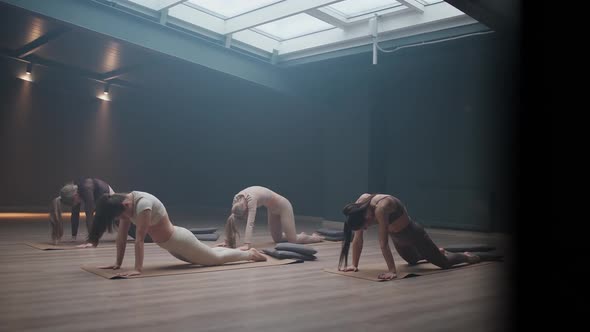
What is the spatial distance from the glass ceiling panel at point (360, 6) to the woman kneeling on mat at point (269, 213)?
282 centimetres

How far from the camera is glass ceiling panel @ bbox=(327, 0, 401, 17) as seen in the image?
7.08 metres

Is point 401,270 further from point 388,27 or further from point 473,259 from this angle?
point 388,27

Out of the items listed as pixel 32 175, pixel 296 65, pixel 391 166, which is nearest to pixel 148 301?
pixel 296 65

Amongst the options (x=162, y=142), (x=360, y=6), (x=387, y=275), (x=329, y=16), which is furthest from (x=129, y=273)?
(x=162, y=142)

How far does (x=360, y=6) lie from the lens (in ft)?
24.0

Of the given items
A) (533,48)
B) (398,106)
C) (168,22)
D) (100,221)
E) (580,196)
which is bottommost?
(100,221)

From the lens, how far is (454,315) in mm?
3238

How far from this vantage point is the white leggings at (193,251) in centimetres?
459

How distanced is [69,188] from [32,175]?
582cm

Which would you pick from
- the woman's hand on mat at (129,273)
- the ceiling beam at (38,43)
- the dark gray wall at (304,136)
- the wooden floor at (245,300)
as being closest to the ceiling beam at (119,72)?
the dark gray wall at (304,136)

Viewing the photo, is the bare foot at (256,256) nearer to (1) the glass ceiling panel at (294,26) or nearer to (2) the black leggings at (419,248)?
(2) the black leggings at (419,248)

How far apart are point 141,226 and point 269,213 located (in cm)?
291

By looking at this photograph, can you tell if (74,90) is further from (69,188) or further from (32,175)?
(69,188)

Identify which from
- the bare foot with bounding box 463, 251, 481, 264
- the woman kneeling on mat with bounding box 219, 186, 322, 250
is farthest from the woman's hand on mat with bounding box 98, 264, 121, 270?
the bare foot with bounding box 463, 251, 481, 264
